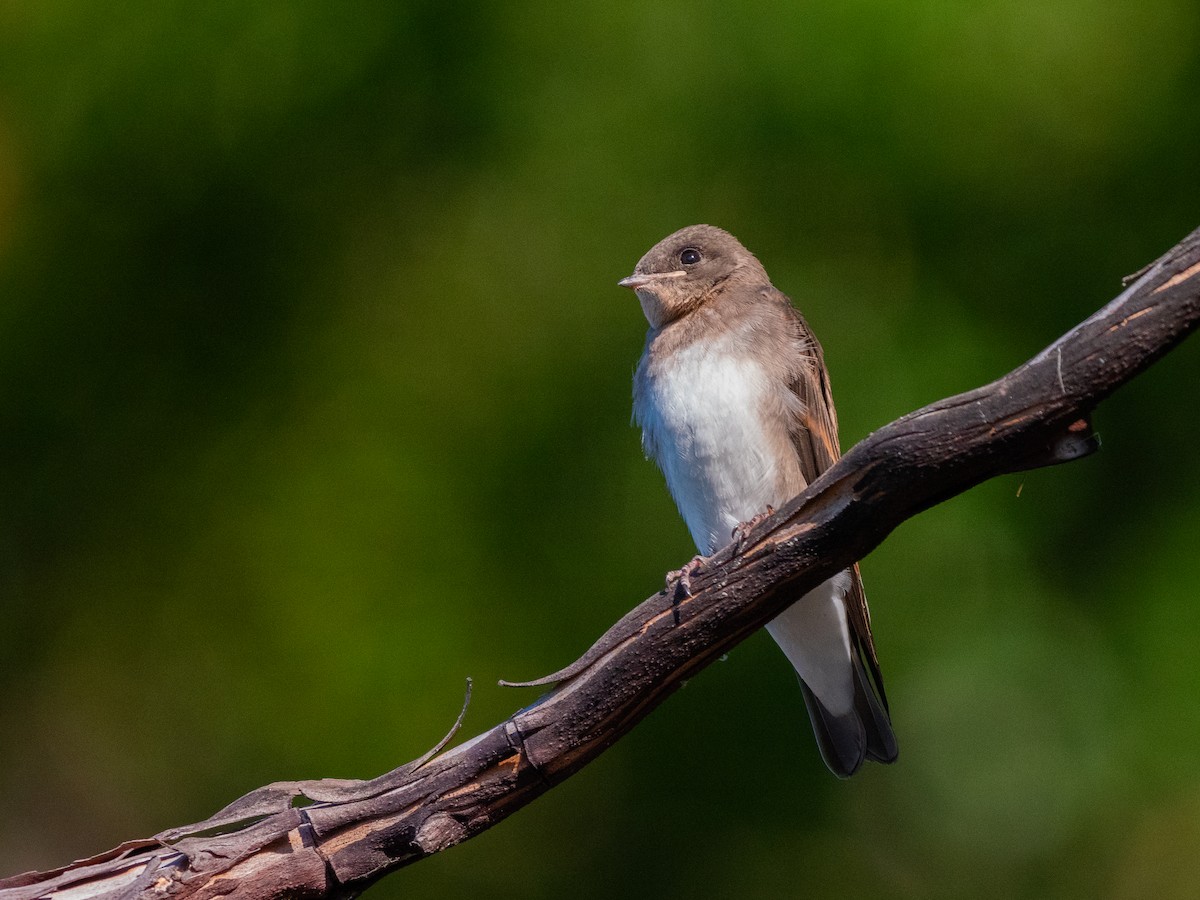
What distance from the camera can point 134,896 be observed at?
3.03 m

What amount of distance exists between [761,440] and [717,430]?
0.15 m

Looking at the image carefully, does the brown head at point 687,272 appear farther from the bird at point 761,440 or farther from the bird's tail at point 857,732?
the bird's tail at point 857,732

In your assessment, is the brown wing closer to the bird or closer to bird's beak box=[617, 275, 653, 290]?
the bird

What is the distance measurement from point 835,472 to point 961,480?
25 cm

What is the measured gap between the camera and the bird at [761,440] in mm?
4203

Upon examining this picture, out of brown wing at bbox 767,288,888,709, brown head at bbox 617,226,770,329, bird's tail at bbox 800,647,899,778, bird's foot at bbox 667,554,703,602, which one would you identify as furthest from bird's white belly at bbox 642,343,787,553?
bird's foot at bbox 667,554,703,602

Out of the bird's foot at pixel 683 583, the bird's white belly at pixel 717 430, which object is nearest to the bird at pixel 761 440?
the bird's white belly at pixel 717 430

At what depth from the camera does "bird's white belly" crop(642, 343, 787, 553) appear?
418 centimetres

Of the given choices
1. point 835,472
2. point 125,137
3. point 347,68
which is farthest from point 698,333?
point 125,137

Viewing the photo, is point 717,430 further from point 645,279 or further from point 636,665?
point 636,665

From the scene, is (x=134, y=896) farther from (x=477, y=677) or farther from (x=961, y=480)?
(x=477, y=677)

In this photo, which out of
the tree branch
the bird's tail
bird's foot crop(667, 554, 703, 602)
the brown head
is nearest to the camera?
the tree branch

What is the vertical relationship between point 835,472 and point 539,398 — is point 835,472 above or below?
below

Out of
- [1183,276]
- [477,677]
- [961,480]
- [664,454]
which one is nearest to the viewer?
[1183,276]
